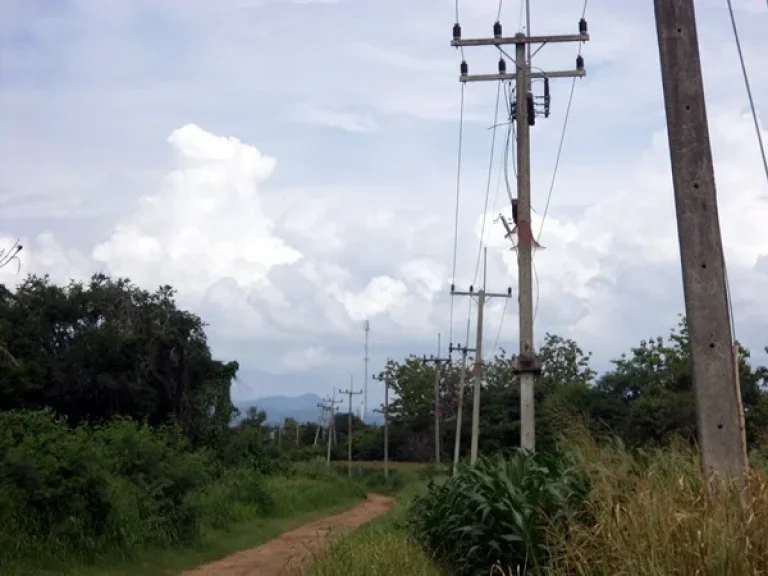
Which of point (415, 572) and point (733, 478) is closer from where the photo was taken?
point (733, 478)

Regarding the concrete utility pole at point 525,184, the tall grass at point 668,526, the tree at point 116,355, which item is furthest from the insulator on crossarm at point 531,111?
the tree at point 116,355

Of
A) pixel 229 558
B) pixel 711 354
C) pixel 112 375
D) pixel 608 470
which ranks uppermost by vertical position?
pixel 112 375

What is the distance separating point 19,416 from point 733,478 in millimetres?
18034

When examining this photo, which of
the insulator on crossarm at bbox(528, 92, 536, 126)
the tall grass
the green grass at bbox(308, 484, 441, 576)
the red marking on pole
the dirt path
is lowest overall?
the dirt path

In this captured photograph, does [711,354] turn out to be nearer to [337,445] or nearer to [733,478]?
[733,478]

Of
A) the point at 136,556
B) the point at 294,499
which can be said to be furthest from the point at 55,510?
the point at 294,499

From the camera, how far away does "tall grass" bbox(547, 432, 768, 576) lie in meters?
6.25

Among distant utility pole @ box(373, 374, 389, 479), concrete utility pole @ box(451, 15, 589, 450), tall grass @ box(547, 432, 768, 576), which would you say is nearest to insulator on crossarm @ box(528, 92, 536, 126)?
concrete utility pole @ box(451, 15, 589, 450)

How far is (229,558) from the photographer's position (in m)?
20.6

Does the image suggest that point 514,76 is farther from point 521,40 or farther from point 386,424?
point 386,424

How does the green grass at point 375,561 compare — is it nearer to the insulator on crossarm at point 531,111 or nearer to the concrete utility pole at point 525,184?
the concrete utility pole at point 525,184

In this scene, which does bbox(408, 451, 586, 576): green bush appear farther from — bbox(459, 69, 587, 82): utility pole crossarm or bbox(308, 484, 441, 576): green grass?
bbox(459, 69, 587, 82): utility pole crossarm

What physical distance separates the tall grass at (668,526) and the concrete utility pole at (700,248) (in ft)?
1.22

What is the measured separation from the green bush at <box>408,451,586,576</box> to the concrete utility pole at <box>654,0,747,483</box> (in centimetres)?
221
